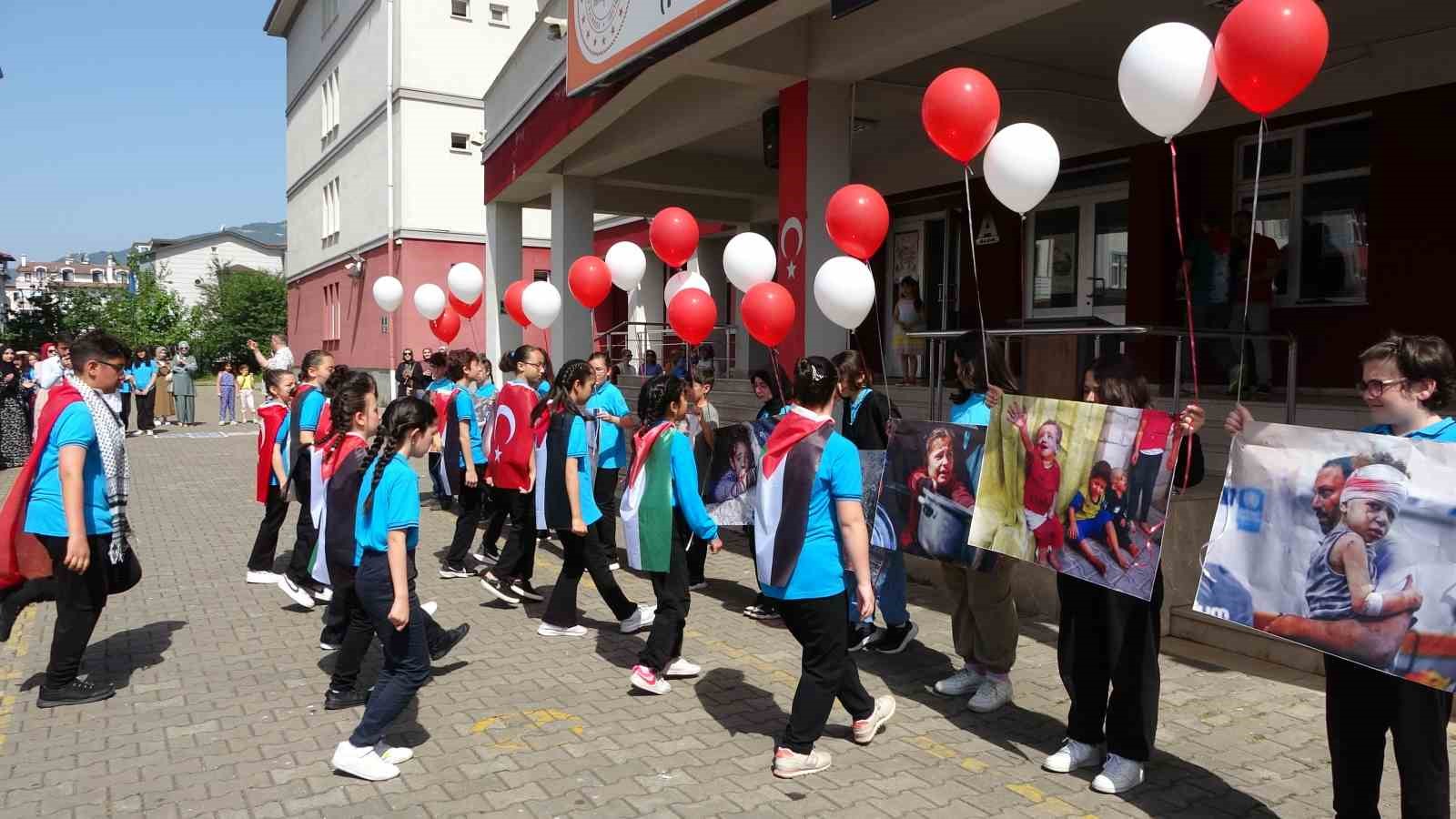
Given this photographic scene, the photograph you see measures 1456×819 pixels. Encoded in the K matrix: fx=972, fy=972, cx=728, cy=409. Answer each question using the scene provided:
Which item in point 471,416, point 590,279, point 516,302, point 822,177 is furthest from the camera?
point 516,302

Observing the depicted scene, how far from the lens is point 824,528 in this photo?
4.19 meters

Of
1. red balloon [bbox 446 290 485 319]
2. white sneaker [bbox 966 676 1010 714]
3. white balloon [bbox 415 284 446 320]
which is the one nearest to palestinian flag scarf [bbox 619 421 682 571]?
white sneaker [bbox 966 676 1010 714]

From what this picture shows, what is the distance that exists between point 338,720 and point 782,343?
5.57m

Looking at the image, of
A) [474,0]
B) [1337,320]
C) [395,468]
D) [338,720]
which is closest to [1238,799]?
[395,468]

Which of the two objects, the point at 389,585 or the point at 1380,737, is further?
the point at 389,585

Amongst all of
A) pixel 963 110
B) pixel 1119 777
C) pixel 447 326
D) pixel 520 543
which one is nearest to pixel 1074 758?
pixel 1119 777

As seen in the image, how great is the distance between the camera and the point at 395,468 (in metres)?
4.30

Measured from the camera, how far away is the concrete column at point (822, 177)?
28.6ft

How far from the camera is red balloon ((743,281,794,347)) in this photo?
667 centimetres

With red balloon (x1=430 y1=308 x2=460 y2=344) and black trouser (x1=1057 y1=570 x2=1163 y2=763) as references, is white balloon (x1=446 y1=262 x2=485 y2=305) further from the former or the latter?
black trouser (x1=1057 y1=570 x2=1163 y2=763)

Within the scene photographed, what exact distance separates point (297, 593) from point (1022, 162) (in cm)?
561

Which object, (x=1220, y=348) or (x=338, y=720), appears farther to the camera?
(x=1220, y=348)

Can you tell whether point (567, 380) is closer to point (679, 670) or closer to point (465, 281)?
point (679, 670)

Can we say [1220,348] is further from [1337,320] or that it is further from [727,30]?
[727,30]
